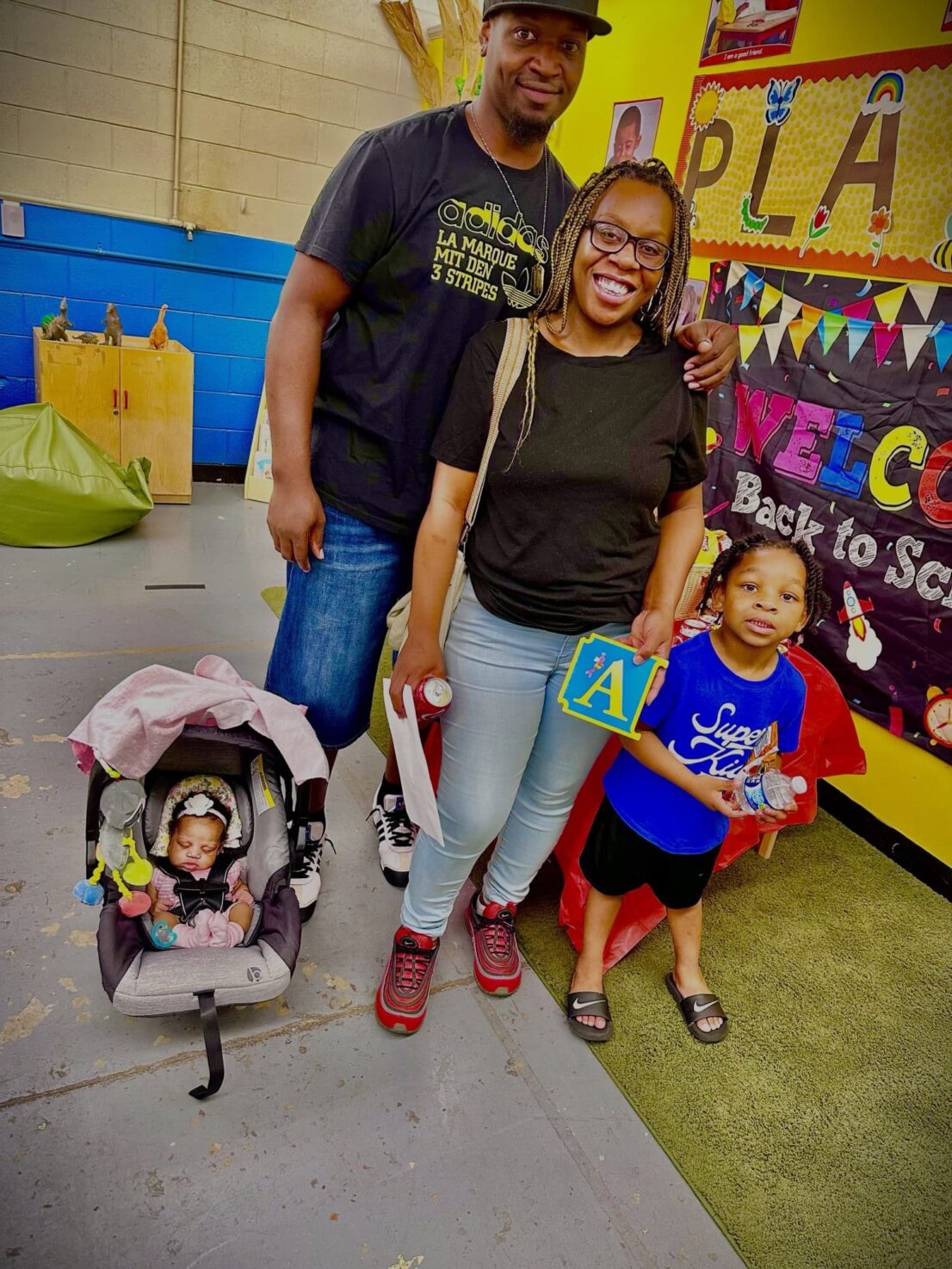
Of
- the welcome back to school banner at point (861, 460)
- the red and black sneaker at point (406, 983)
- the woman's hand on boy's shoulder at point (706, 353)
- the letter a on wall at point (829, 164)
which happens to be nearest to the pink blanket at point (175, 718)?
the red and black sneaker at point (406, 983)

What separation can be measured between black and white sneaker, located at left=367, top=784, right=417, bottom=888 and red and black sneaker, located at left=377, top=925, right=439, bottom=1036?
12.8 inches

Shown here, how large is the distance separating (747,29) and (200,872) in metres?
3.43

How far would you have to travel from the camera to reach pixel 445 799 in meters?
1.49

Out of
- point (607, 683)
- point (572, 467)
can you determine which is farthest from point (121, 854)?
point (572, 467)

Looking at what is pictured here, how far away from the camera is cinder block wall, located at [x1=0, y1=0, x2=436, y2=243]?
411 centimetres

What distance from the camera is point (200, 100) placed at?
444 centimetres

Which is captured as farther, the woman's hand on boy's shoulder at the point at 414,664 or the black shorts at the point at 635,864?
the black shorts at the point at 635,864

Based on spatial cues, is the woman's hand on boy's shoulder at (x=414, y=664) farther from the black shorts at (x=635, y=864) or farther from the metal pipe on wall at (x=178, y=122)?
the metal pipe on wall at (x=178, y=122)

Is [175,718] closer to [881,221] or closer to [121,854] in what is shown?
[121,854]

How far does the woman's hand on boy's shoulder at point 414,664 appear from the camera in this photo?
1351 millimetres

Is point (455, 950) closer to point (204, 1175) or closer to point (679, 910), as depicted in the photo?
point (679, 910)

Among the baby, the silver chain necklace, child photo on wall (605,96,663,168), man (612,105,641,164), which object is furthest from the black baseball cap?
man (612,105,641,164)

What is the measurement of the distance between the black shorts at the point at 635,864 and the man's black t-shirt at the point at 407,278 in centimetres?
77

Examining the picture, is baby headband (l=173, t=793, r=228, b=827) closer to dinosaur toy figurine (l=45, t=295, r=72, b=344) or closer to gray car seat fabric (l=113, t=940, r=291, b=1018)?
gray car seat fabric (l=113, t=940, r=291, b=1018)
